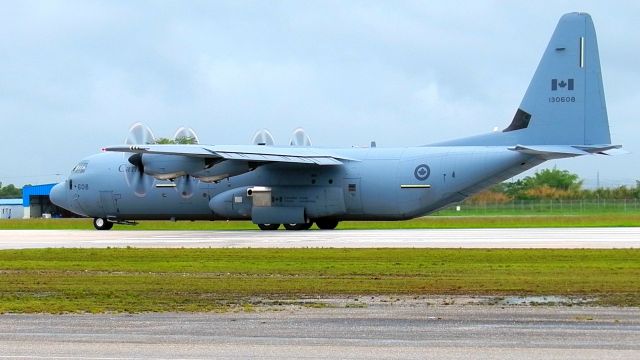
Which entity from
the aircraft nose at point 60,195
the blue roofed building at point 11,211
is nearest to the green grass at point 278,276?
the aircraft nose at point 60,195

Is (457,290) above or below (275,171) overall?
below

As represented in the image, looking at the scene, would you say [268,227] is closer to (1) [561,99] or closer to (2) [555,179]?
(1) [561,99]

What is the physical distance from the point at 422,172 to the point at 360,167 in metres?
3.24

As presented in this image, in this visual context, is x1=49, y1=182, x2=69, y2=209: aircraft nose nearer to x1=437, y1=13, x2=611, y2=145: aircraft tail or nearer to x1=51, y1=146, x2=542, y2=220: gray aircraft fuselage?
x1=51, y1=146, x2=542, y2=220: gray aircraft fuselage

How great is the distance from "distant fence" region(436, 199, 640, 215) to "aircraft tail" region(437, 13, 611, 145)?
916 inches

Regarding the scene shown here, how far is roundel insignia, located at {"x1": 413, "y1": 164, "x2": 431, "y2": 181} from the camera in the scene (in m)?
49.0

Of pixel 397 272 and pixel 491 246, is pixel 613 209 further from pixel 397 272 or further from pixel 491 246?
pixel 397 272

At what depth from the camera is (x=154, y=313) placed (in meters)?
17.1

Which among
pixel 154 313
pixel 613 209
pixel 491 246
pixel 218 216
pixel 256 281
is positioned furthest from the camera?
pixel 613 209

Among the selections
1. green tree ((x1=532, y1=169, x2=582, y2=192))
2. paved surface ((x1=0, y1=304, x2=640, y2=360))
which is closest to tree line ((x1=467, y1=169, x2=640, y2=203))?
green tree ((x1=532, y1=169, x2=582, y2=192))

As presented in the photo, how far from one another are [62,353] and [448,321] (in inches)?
233

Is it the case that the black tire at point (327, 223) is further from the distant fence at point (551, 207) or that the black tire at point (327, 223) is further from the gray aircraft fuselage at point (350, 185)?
the distant fence at point (551, 207)

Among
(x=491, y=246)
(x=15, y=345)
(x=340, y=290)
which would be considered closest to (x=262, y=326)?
(x=15, y=345)

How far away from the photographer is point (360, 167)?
5069 centimetres
